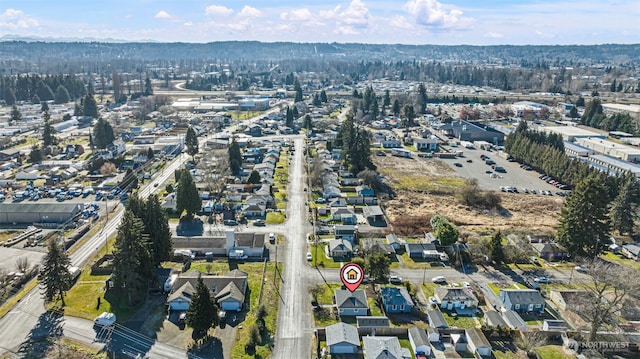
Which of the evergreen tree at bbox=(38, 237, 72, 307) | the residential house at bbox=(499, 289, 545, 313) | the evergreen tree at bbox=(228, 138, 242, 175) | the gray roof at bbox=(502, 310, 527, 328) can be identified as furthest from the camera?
the evergreen tree at bbox=(228, 138, 242, 175)

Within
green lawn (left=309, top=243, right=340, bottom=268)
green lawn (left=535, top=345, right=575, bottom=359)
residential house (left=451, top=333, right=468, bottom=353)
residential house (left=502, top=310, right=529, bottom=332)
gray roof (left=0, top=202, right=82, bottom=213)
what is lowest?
green lawn (left=535, top=345, right=575, bottom=359)

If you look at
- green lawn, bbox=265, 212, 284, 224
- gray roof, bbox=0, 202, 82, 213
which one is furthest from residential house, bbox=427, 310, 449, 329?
gray roof, bbox=0, 202, 82, 213

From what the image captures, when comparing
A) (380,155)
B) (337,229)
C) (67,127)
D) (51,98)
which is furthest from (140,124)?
(337,229)

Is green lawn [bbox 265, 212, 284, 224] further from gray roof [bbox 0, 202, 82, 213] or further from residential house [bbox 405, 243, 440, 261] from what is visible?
gray roof [bbox 0, 202, 82, 213]

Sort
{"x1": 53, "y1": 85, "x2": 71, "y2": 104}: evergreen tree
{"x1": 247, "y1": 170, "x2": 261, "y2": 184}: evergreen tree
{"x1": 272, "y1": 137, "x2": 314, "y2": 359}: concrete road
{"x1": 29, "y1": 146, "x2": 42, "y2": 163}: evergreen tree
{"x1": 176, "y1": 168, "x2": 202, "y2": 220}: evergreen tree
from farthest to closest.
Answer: {"x1": 53, "y1": 85, "x2": 71, "y2": 104}: evergreen tree, {"x1": 29, "y1": 146, "x2": 42, "y2": 163}: evergreen tree, {"x1": 247, "y1": 170, "x2": 261, "y2": 184}: evergreen tree, {"x1": 176, "y1": 168, "x2": 202, "y2": 220}: evergreen tree, {"x1": 272, "y1": 137, "x2": 314, "y2": 359}: concrete road

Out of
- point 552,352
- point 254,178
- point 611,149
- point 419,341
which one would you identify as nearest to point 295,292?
point 419,341
